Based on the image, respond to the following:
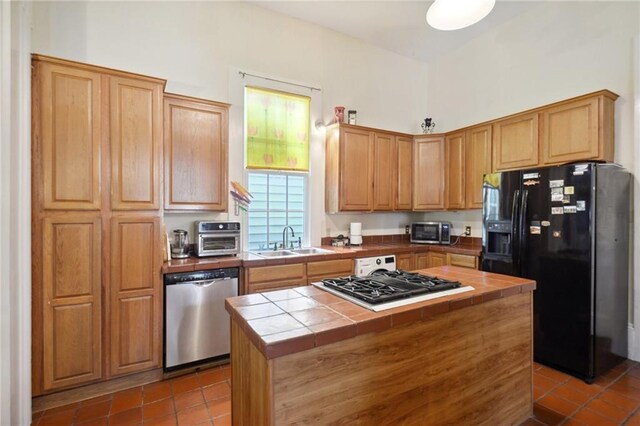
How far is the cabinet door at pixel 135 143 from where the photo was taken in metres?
2.38

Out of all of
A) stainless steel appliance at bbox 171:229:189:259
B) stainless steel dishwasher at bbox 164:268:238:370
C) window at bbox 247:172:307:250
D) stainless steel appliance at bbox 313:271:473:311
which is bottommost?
stainless steel dishwasher at bbox 164:268:238:370

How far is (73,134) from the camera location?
7.36 feet

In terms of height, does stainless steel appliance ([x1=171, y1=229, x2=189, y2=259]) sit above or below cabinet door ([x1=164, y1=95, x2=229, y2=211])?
below

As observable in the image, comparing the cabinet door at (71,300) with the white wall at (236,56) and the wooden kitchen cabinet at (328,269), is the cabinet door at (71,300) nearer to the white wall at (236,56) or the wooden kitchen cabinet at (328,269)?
the white wall at (236,56)

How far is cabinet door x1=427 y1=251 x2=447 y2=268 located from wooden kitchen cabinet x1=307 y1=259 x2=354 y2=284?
47.6 inches

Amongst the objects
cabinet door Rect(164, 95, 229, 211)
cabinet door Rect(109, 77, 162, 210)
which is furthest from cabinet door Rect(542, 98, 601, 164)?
cabinet door Rect(109, 77, 162, 210)

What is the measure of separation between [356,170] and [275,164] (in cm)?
102

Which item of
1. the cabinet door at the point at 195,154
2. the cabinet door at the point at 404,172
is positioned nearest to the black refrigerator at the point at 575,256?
the cabinet door at the point at 404,172

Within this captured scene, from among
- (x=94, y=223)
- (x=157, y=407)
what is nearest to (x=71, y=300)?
(x=94, y=223)

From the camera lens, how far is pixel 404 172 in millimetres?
4324

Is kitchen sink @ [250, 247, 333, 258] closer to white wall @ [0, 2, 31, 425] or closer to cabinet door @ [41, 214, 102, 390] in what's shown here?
cabinet door @ [41, 214, 102, 390]

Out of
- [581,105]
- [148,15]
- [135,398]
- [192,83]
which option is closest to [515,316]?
[581,105]

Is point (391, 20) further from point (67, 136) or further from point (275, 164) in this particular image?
point (67, 136)

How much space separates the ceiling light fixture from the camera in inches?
80.1
